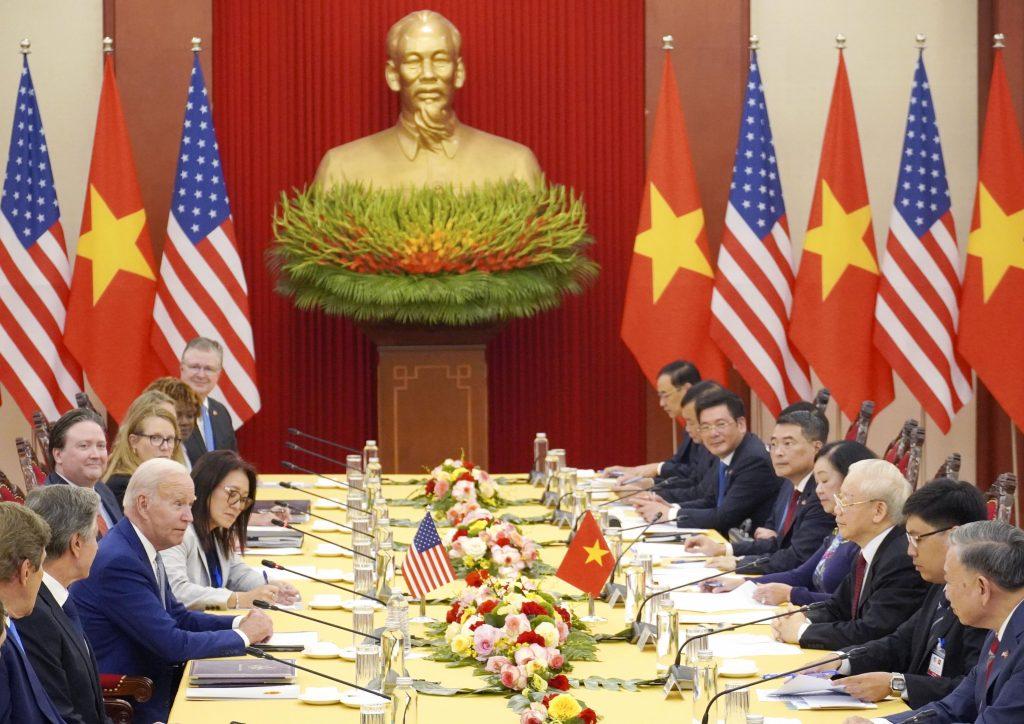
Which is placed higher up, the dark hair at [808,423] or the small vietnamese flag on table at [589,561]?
the dark hair at [808,423]

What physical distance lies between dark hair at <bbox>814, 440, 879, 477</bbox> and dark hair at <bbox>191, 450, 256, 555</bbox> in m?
1.83

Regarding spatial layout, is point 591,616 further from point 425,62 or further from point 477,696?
point 425,62

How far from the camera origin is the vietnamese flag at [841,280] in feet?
29.3

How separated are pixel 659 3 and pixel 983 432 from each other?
10.5 ft

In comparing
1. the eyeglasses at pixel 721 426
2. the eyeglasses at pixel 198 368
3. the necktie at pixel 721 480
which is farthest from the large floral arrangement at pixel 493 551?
the eyeglasses at pixel 198 368

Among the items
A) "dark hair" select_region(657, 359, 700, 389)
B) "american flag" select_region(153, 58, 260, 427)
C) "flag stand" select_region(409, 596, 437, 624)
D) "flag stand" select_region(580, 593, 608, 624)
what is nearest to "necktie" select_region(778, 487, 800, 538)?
"flag stand" select_region(580, 593, 608, 624)

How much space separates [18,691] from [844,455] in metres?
2.86

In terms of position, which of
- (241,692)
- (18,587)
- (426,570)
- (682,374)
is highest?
(18,587)

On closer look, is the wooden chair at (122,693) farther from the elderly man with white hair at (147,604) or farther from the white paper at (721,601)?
the white paper at (721,601)

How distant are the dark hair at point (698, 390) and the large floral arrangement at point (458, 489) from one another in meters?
1.15

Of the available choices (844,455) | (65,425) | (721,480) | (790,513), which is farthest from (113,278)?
(844,455)

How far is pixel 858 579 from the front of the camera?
4617 mm

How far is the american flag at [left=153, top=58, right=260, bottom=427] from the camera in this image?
9078 mm

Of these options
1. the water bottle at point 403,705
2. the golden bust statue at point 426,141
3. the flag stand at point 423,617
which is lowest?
the flag stand at point 423,617
